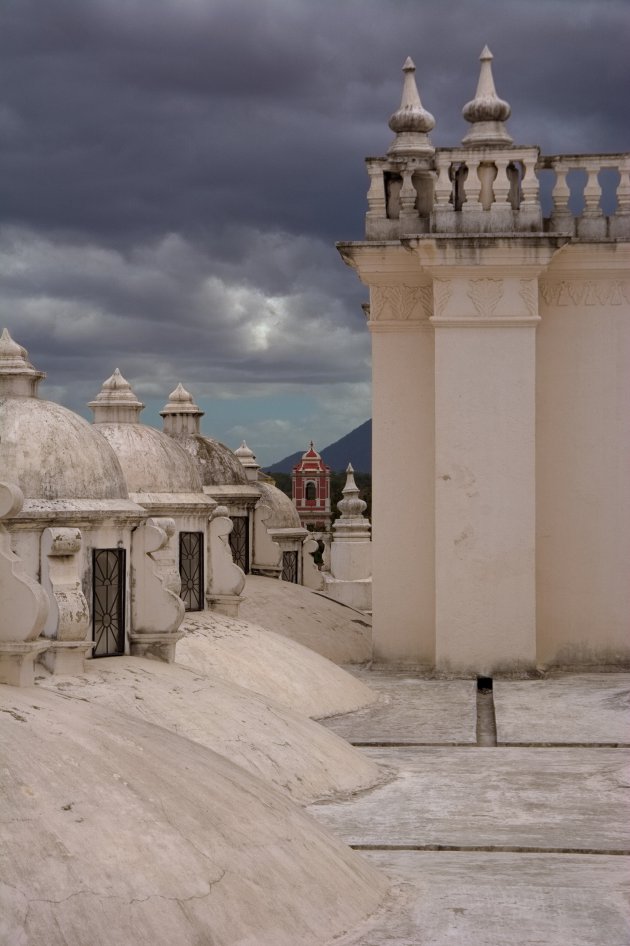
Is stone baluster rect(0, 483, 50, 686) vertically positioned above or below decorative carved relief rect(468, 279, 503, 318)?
below

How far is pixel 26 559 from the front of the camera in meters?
13.8

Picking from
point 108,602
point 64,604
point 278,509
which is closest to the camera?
point 64,604

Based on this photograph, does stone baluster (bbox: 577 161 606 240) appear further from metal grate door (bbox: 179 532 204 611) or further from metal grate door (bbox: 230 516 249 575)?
metal grate door (bbox: 230 516 249 575)

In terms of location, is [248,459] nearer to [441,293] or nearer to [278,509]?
[278,509]

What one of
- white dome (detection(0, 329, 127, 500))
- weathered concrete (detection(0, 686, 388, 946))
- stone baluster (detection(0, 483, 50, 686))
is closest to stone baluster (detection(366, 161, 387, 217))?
white dome (detection(0, 329, 127, 500))

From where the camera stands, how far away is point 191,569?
20312 mm

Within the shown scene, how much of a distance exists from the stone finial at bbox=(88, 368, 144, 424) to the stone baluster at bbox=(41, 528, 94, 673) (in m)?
6.80

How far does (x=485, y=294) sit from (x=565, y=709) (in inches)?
241

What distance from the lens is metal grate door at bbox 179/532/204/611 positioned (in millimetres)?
20188

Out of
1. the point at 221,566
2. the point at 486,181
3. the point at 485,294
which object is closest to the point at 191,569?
the point at 221,566

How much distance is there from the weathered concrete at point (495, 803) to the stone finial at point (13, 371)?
16.2 ft

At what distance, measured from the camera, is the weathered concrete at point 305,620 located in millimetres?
24453

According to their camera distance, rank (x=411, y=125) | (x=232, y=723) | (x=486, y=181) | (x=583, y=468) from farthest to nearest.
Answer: (x=411, y=125) → (x=583, y=468) → (x=486, y=181) → (x=232, y=723)

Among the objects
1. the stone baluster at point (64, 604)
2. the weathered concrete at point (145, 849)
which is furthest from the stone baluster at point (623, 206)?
the weathered concrete at point (145, 849)
